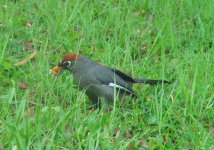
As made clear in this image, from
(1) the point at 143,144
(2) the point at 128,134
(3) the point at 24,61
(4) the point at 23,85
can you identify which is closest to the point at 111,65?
(3) the point at 24,61

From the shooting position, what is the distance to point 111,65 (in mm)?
6801

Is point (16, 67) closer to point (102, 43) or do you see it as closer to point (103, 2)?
point (102, 43)

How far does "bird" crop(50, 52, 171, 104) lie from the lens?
240 inches

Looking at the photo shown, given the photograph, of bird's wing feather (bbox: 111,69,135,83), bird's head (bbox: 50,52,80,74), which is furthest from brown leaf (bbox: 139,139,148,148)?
bird's head (bbox: 50,52,80,74)

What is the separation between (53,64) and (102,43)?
74cm

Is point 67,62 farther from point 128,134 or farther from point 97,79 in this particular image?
point 128,134

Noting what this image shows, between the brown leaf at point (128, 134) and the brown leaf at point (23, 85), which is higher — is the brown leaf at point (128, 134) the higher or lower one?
the lower one

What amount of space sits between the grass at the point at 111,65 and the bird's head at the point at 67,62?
0.31 feet

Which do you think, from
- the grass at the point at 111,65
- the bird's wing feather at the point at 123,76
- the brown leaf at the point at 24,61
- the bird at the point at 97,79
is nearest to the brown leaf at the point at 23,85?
the grass at the point at 111,65

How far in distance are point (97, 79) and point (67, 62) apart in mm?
331

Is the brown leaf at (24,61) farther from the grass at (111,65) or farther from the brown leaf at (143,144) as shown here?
the brown leaf at (143,144)

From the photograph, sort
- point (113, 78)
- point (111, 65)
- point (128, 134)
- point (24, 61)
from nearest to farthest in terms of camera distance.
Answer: point (128, 134)
point (113, 78)
point (24, 61)
point (111, 65)

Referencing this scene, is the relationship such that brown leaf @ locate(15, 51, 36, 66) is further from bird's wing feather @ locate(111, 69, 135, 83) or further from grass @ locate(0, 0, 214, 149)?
bird's wing feather @ locate(111, 69, 135, 83)

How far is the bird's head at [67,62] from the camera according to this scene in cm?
621
